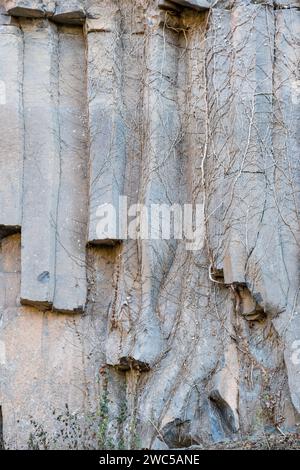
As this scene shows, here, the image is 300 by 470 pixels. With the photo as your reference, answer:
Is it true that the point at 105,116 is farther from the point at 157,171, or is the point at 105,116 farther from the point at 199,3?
the point at 199,3

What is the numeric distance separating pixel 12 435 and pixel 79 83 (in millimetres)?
2853

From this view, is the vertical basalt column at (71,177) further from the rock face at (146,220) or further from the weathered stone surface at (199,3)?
the weathered stone surface at (199,3)

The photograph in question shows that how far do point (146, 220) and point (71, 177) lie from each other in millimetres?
717

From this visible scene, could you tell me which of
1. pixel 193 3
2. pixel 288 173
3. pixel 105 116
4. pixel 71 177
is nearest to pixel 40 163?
pixel 71 177

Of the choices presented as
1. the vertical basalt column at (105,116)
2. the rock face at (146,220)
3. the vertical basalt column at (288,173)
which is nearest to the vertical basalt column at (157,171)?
the rock face at (146,220)

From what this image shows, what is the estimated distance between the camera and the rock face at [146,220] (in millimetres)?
9203

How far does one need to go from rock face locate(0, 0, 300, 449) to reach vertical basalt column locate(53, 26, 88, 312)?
0.04ft

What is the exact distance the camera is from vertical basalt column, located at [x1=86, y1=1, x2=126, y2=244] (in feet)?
32.1

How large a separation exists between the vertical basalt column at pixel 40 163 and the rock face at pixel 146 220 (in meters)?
0.01

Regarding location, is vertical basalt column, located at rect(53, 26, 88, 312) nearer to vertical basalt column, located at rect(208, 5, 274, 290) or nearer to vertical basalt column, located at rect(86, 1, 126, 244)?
vertical basalt column, located at rect(86, 1, 126, 244)

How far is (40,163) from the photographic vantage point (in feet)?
32.4

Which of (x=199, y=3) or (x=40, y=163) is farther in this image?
(x=199, y=3)
